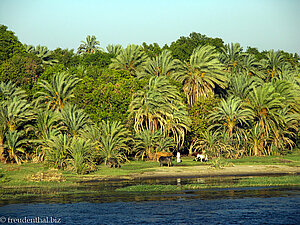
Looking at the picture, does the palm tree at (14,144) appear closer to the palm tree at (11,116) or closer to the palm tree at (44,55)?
the palm tree at (11,116)

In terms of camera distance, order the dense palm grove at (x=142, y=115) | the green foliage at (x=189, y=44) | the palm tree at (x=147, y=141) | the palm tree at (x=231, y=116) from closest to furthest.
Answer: the dense palm grove at (x=142, y=115)
the palm tree at (x=147, y=141)
the palm tree at (x=231, y=116)
the green foliage at (x=189, y=44)

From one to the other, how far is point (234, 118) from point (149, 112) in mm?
9780

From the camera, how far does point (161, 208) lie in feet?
77.1

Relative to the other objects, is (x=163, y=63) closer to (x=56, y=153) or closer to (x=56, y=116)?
(x=56, y=116)

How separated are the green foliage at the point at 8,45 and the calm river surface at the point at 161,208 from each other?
54.4 metres

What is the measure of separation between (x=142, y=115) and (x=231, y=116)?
10.1 m

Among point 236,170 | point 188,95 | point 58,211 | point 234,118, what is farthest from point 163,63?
point 58,211

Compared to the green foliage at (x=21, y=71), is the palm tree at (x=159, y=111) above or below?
below

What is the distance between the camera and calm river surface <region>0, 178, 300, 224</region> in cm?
2134

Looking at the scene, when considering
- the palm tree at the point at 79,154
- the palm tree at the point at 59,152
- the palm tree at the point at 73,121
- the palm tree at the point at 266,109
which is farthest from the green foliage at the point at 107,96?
the palm tree at the point at 266,109

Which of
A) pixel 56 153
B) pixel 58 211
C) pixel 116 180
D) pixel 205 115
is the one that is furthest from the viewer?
pixel 205 115

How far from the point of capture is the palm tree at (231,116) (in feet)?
162

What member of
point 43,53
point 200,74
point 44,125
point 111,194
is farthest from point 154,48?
point 111,194

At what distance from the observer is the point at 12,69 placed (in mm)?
63969
